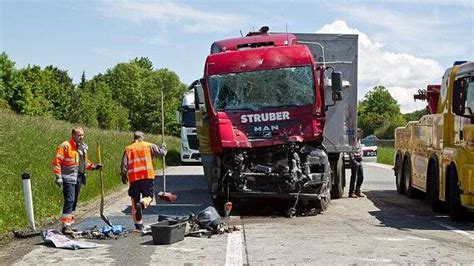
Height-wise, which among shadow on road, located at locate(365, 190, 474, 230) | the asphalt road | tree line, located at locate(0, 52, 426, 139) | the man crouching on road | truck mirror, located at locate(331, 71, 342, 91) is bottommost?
shadow on road, located at locate(365, 190, 474, 230)

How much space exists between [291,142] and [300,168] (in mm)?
534

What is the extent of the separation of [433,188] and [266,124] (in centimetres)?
383

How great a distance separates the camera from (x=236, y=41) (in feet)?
51.8

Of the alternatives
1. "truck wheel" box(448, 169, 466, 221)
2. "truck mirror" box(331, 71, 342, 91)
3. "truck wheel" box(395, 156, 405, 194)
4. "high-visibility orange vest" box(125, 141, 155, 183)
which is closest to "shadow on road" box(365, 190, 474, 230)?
"truck wheel" box(448, 169, 466, 221)

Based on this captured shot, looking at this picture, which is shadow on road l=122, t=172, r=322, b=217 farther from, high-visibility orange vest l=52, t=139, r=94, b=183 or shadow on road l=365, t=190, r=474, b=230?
high-visibility orange vest l=52, t=139, r=94, b=183

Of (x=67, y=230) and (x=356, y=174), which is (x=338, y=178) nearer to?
(x=356, y=174)

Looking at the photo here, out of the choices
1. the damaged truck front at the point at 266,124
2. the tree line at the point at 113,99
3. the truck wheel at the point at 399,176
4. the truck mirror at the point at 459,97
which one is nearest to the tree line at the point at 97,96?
the tree line at the point at 113,99

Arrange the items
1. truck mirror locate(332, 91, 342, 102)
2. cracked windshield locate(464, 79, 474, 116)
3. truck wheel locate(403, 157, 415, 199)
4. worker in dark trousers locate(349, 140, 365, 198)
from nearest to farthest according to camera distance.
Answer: cracked windshield locate(464, 79, 474, 116), truck mirror locate(332, 91, 342, 102), worker in dark trousers locate(349, 140, 365, 198), truck wheel locate(403, 157, 415, 199)

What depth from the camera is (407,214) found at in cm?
1457

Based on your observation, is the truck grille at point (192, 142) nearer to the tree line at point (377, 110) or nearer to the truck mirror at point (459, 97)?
the truck mirror at point (459, 97)

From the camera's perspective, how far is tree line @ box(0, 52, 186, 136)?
72.4 metres

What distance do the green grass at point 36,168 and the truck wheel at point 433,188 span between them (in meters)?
7.72

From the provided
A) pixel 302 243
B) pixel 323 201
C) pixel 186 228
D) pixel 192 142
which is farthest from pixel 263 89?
pixel 192 142

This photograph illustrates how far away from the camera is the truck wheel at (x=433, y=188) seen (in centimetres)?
1441
